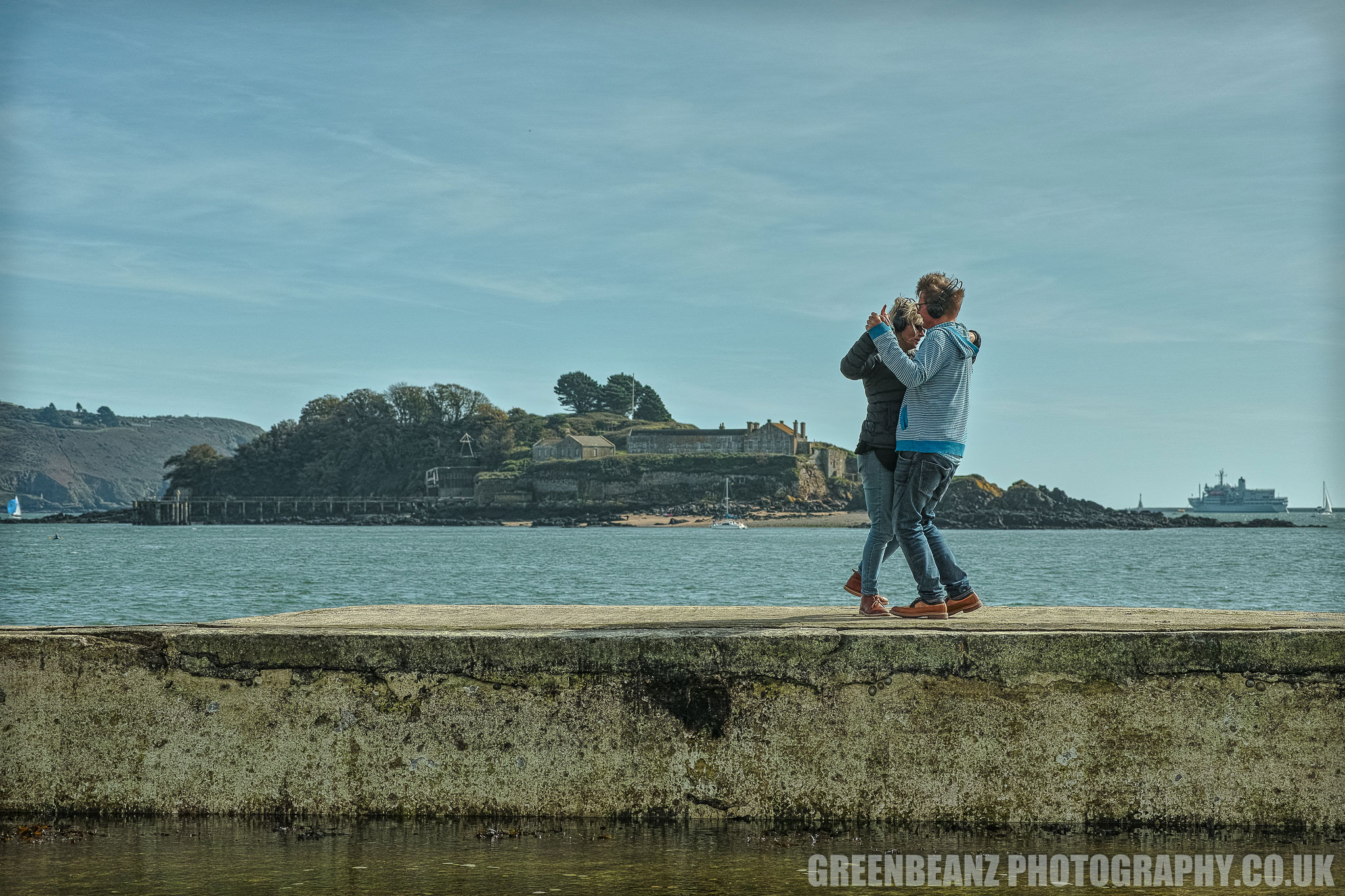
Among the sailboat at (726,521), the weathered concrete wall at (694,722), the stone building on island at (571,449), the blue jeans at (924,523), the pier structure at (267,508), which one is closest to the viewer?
the weathered concrete wall at (694,722)

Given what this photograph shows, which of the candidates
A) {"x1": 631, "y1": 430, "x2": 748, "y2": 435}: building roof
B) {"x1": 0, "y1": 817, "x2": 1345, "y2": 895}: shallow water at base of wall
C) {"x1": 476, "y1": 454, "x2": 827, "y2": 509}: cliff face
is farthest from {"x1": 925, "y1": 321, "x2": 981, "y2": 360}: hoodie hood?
{"x1": 631, "y1": 430, "x2": 748, "y2": 435}: building roof

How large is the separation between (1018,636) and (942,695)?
0.34 m

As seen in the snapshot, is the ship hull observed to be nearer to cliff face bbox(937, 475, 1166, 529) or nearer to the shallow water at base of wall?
cliff face bbox(937, 475, 1166, 529)

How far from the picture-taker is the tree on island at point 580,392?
177875 millimetres

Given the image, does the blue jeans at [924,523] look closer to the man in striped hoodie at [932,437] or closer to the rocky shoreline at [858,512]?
the man in striped hoodie at [932,437]

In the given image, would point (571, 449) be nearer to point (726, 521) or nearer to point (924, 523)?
point (726, 521)

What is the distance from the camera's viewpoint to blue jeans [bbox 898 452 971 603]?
16.1ft

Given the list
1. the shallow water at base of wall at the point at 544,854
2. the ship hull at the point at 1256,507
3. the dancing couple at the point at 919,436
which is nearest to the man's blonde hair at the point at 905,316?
the dancing couple at the point at 919,436

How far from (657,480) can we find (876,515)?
14186cm

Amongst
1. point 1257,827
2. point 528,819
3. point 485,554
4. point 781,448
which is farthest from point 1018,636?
point 781,448

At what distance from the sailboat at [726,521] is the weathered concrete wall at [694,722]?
5192 inches

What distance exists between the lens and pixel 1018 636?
3969 mm

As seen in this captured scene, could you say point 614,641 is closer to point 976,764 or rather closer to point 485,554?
point 976,764

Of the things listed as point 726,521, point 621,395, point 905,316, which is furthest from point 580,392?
point 905,316
